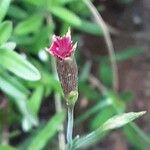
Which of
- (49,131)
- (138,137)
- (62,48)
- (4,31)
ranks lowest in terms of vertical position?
(138,137)

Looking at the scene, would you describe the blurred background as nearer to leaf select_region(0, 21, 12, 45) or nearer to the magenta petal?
leaf select_region(0, 21, 12, 45)

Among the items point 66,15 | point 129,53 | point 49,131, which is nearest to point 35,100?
point 49,131

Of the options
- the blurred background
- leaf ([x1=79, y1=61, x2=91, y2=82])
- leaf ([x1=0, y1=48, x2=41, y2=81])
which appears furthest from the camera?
leaf ([x1=79, y1=61, x2=91, y2=82])

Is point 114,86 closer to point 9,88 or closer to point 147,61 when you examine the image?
point 147,61

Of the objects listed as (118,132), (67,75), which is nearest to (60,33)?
(118,132)

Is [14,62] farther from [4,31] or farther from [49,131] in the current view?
[49,131]

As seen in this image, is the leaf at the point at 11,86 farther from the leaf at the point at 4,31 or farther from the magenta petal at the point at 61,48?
the magenta petal at the point at 61,48

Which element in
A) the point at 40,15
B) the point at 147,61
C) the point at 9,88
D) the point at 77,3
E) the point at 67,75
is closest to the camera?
the point at 67,75

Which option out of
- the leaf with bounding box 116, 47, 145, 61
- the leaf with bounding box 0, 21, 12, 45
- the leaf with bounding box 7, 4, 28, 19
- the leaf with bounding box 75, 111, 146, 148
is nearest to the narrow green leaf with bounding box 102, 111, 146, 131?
the leaf with bounding box 75, 111, 146, 148
